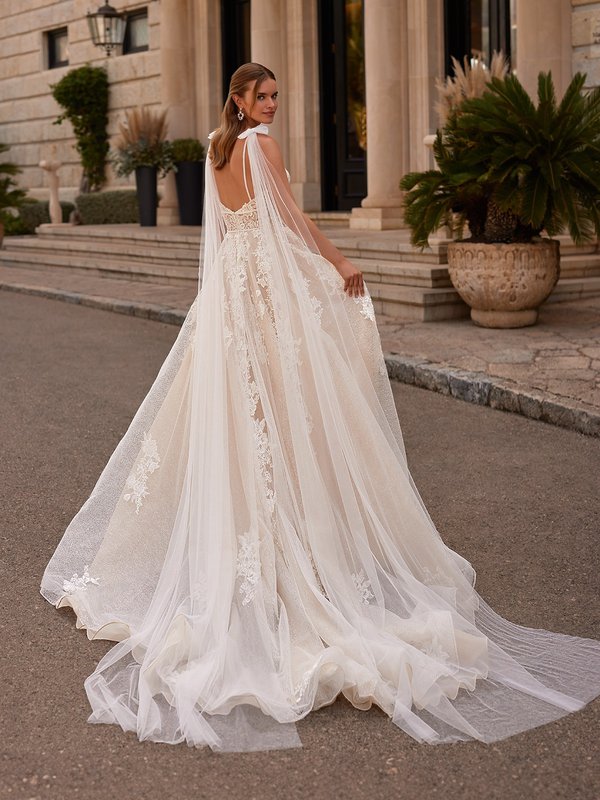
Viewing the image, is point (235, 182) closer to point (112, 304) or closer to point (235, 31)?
point (112, 304)

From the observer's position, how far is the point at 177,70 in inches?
747

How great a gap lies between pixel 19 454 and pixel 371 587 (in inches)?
119


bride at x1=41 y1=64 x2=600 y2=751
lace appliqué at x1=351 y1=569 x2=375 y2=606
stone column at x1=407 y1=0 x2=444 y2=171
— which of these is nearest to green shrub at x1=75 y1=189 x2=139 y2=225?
stone column at x1=407 y1=0 x2=444 y2=171

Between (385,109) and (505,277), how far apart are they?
569 centimetres

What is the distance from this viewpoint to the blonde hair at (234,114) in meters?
3.86

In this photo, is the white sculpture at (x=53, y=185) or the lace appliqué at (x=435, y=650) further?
the white sculpture at (x=53, y=185)

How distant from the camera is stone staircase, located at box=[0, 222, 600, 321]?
32.8 feet

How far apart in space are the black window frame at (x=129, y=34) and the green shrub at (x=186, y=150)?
11.9 feet

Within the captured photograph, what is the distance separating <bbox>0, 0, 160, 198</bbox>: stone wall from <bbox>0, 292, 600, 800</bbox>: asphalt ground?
13.8 meters

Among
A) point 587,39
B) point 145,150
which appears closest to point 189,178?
point 145,150

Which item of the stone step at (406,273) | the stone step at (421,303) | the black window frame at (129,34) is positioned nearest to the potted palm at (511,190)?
the stone step at (421,303)

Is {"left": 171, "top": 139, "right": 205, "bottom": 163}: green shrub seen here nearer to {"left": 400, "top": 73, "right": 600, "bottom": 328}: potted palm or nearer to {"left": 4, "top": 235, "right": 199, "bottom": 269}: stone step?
{"left": 4, "top": 235, "right": 199, "bottom": 269}: stone step

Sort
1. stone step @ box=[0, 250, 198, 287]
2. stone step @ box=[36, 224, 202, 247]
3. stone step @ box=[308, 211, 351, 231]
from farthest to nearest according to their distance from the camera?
stone step @ box=[308, 211, 351, 231], stone step @ box=[36, 224, 202, 247], stone step @ box=[0, 250, 198, 287]

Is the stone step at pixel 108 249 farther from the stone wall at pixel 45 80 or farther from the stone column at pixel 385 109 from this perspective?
the stone wall at pixel 45 80
